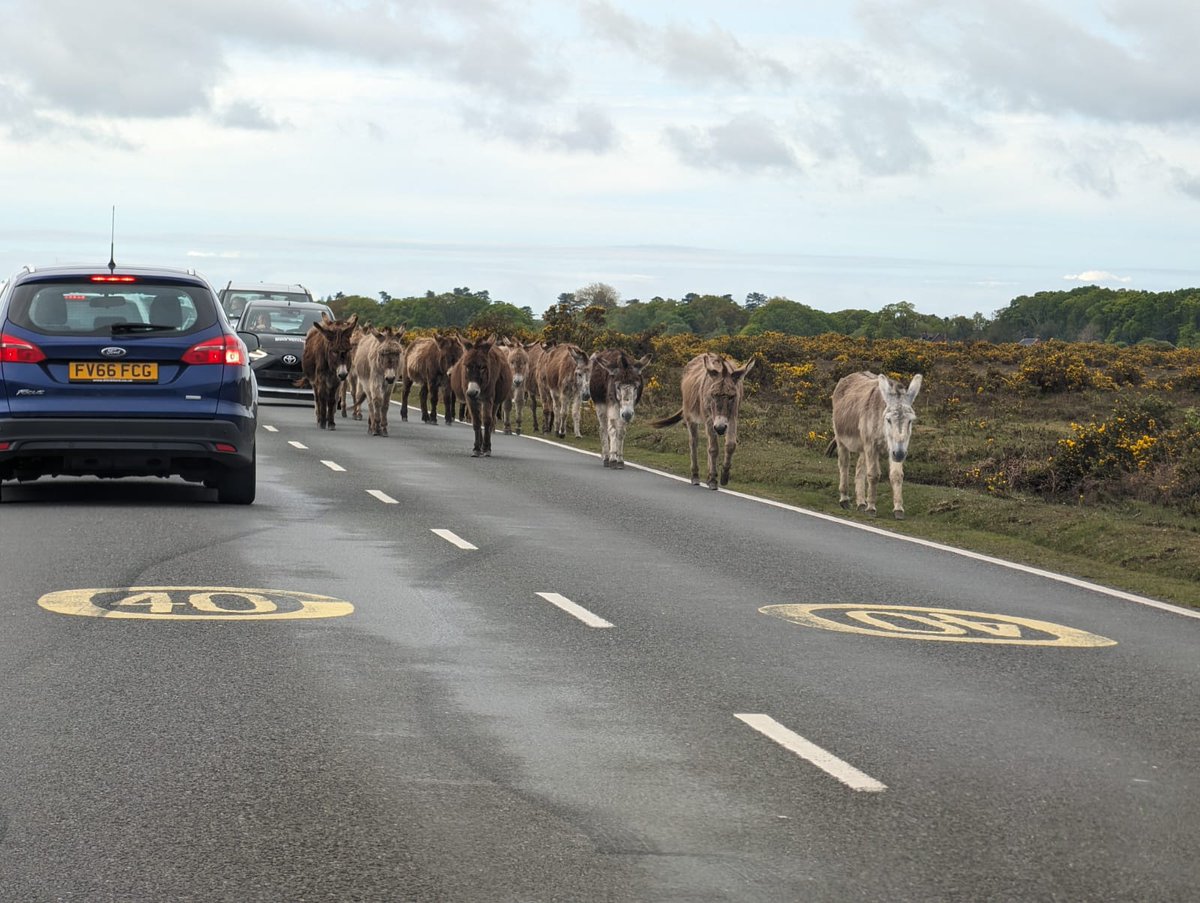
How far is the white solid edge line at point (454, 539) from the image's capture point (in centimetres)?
1471

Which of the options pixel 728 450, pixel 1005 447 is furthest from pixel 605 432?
pixel 1005 447

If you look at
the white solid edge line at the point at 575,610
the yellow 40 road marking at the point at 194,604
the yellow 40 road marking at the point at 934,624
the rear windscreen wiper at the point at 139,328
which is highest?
the rear windscreen wiper at the point at 139,328

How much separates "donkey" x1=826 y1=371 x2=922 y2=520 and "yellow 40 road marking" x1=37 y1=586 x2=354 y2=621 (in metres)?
9.00

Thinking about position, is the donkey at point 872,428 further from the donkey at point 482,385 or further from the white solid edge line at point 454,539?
the donkey at point 482,385

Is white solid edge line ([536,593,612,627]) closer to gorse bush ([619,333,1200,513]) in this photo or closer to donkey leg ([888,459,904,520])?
donkey leg ([888,459,904,520])

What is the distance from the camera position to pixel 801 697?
848 cm

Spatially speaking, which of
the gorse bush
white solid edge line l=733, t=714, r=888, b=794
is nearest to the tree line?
the gorse bush

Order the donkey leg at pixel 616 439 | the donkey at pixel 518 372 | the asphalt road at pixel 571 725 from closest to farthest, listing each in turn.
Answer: the asphalt road at pixel 571 725 < the donkey leg at pixel 616 439 < the donkey at pixel 518 372

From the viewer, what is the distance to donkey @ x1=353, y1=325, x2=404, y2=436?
1195 inches

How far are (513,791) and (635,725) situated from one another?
1.30m

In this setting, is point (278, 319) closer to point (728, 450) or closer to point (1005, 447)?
point (1005, 447)

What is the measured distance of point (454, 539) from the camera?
15242 millimetres

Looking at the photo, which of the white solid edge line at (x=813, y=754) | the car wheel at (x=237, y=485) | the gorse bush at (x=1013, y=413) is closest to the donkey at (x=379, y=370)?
the gorse bush at (x=1013, y=413)

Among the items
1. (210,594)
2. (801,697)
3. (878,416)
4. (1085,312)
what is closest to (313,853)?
(801,697)
